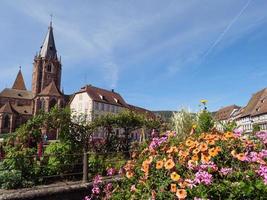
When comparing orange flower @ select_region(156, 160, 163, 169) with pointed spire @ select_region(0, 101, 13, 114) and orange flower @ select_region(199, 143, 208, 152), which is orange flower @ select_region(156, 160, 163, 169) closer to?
orange flower @ select_region(199, 143, 208, 152)

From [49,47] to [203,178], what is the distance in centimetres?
10219

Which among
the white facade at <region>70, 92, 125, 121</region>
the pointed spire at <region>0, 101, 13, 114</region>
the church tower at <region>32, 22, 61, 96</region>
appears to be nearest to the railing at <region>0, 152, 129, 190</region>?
the white facade at <region>70, 92, 125, 121</region>

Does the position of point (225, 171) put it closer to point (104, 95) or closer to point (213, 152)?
point (213, 152)

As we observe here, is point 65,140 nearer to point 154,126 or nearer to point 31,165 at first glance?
point 31,165

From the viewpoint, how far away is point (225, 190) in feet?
12.2

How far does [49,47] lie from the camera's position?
100m

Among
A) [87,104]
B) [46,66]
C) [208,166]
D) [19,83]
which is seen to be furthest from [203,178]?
[19,83]

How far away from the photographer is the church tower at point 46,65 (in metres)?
99.9

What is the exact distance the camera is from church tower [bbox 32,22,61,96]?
99.9 m

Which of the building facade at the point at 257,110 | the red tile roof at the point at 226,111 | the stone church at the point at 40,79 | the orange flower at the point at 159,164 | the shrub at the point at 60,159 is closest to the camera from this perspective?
the orange flower at the point at 159,164

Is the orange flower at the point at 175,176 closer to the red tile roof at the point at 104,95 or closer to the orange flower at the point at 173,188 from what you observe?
the orange flower at the point at 173,188

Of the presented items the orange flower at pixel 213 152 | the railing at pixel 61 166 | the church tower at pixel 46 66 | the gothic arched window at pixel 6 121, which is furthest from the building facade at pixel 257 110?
the gothic arched window at pixel 6 121

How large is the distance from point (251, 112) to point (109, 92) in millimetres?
31065

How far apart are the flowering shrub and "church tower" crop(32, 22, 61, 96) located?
99.3 m
